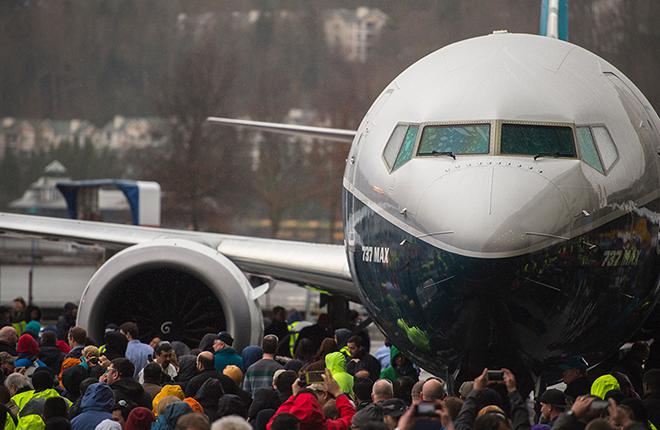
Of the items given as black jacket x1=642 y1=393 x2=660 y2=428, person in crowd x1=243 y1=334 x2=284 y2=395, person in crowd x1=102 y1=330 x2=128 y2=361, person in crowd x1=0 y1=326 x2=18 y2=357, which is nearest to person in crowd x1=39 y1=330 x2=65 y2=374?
person in crowd x1=0 y1=326 x2=18 y2=357

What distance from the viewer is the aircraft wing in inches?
460

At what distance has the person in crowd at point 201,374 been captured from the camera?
28.5ft

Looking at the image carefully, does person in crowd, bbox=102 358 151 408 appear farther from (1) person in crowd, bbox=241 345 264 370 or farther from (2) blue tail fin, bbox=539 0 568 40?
(2) blue tail fin, bbox=539 0 568 40

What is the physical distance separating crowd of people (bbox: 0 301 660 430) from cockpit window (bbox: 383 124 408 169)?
141 cm

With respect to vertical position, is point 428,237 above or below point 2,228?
above

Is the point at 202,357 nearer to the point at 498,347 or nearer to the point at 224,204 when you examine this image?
the point at 498,347

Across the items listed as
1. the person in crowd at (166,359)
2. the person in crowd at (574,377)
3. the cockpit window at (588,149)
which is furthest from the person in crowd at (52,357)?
the cockpit window at (588,149)

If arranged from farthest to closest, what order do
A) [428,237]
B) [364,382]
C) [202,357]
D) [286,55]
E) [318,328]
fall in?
[286,55]
[318,328]
[202,357]
[364,382]
[428,237]

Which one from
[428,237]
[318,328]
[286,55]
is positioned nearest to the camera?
[428,237]

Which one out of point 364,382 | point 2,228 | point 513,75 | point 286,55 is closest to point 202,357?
point 364,382

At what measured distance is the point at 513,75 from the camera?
8516 millimetres

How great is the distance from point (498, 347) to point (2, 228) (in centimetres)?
756

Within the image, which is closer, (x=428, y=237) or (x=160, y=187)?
(x=428, y=237)

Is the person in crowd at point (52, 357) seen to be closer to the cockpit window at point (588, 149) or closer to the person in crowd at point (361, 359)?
the person in crowd at point (361, 359)
